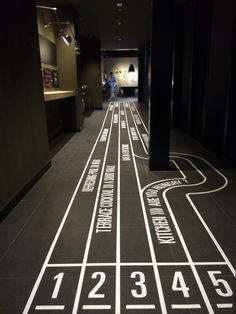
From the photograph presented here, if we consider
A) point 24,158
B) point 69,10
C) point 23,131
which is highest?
point 69,10

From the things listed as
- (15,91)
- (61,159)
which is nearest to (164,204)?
(15,91)

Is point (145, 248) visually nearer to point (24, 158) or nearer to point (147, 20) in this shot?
point (24, 158)

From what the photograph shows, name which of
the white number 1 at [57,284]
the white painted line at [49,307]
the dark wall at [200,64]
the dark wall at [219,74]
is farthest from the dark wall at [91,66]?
the white painted line at [49,307]

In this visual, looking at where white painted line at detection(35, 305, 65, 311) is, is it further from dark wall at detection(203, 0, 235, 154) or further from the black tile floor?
dark wall at detection(203, 0, 235, 154)

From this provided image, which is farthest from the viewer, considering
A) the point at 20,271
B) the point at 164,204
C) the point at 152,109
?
the point at 152,109

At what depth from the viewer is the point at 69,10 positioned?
738 cm

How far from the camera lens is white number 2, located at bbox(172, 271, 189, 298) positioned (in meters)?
1.96

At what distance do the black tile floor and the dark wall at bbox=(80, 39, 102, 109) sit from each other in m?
10.3

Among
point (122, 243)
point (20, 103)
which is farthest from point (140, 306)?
point (20, 103)

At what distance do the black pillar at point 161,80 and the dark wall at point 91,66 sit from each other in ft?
33.6

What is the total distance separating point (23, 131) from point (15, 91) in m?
0.55

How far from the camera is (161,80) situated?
431cm

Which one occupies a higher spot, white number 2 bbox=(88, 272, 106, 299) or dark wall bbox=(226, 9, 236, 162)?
dark wall bbox=(226, 9, 236, 162)

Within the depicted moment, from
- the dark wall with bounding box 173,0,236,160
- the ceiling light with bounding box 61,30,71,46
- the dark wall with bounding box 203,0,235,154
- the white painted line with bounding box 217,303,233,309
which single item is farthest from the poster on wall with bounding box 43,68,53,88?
the white painted line with bounding box 217,303,233,309
